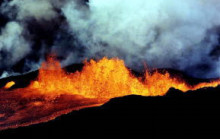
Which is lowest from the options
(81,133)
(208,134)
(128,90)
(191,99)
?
(208,134)

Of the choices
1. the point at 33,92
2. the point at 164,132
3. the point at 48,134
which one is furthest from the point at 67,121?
the point at 33,92

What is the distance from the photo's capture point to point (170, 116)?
2211 cm

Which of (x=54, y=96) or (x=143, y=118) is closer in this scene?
(x=143, y=118)

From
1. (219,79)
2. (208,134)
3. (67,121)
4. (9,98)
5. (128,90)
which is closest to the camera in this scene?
(208,134)

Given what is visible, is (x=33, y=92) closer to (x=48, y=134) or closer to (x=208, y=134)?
(x=48, y=134)

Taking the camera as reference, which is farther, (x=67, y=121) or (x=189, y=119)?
(x=67, y=121)

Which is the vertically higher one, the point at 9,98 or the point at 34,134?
the point at 9,98

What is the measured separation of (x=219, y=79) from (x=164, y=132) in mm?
55235

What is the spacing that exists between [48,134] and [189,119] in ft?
45.1

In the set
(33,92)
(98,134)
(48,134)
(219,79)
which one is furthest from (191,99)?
(219,79)

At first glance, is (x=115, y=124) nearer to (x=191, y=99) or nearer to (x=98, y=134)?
(x=98, y=134)

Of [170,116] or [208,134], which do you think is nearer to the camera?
[208,134]

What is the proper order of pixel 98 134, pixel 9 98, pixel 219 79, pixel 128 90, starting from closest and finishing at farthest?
pixel 98 134 → pixel 9 98 → pixel 128 90 → pixel 219 79

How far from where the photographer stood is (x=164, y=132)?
20.5 metres
